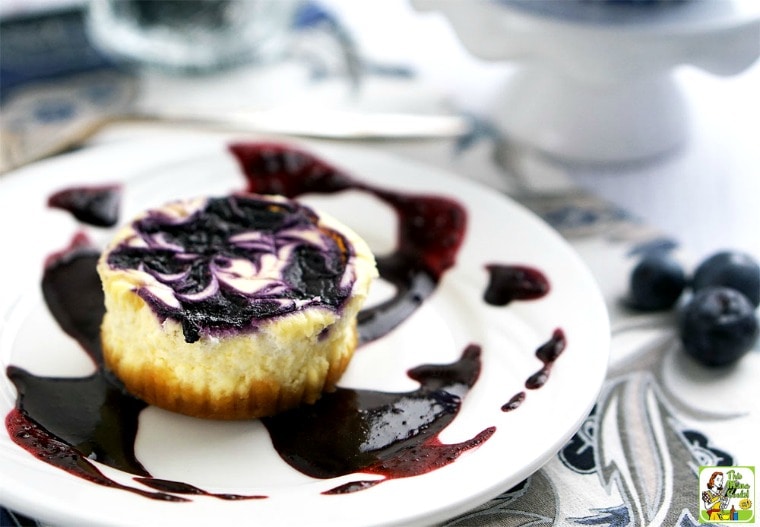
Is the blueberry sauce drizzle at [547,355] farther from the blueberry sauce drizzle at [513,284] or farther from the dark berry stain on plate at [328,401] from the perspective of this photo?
the blueberry sauce drizzle at [513,284]

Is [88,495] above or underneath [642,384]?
above

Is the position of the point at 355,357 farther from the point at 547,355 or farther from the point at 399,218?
the point at 399,218

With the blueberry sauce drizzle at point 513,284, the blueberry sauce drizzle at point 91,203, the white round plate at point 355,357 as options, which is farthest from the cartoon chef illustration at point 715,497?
the blueberry sauce drizzle at point 91,203

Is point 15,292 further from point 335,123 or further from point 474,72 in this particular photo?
point 474,72

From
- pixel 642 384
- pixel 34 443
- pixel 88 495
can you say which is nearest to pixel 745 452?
pixel 642 384

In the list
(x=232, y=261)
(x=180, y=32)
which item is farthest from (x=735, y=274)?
(x=180, y=32)

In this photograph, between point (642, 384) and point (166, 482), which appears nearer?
point (166, 482)

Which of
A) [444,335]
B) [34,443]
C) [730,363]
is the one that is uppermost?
[34,443]
